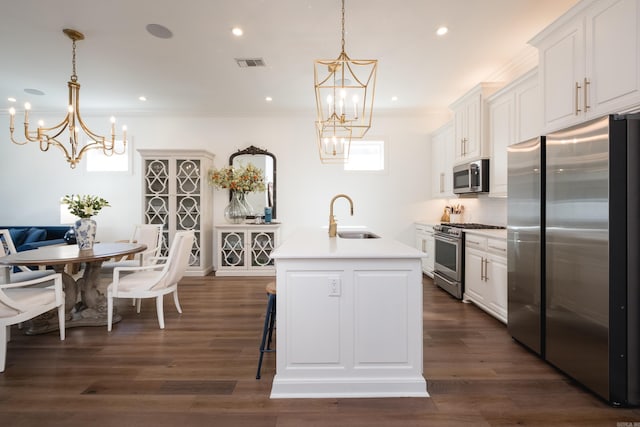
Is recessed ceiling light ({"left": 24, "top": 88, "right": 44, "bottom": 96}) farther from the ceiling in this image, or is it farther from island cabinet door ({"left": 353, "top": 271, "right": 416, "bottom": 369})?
island cabinet door ({"left": 353, "top": 271, "right": 416, "bottom": 369})

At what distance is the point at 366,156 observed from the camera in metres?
5.71

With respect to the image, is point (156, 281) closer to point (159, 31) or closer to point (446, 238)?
point (159, 31)

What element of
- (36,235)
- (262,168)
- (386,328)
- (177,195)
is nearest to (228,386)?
(386,328)

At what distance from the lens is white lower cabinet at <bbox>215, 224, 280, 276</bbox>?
5215 millimetres

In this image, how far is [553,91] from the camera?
2.47 m

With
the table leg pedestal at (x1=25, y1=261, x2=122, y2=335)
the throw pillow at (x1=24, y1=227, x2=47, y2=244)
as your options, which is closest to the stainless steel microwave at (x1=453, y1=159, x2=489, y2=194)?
the table leg pedestal at (x1=25, y1=261, x2=122, y2=335)

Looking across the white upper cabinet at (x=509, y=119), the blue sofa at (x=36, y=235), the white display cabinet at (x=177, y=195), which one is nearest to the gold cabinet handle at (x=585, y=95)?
the white upper cabinet at (x=509, y=119)

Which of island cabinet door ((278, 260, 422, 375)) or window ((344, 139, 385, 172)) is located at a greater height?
window ((344, 139, 385, 172))

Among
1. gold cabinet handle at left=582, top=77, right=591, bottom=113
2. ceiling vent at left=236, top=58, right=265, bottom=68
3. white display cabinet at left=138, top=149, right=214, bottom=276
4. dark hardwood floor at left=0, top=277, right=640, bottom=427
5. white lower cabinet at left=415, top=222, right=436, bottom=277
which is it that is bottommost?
dark hardwood floor at left=0, top=277, right=640, bottom=427

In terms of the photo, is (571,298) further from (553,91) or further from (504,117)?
(504,117)

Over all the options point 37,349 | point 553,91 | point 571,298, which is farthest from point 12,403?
point 553,91

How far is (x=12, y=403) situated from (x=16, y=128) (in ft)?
19.4

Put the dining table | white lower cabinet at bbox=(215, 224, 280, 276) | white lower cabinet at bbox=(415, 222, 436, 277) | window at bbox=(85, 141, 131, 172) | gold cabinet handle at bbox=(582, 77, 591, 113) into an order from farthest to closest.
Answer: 1. window at bbox=(85, 141, 131, 172)
2. white lower cabinet at bbox=(215, 224, 280, 276)
3. white lower cabinet at bbox=(415, 222, 436, 277)
4. the dining table
5. gold cabinet handle at bbox=(582, 77, 591, 113)

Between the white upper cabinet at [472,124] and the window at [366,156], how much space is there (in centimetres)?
147
